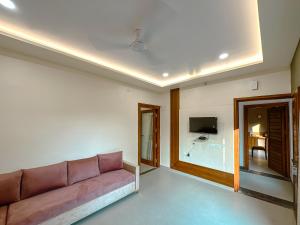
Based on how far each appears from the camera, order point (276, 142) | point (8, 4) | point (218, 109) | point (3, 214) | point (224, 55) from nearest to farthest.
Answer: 1. point (8, 4)
2. point (3, 214)
3. point (224, 55)
4. point (218, 109)
5. point (276, 142)

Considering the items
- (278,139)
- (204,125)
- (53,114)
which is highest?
(53,114)

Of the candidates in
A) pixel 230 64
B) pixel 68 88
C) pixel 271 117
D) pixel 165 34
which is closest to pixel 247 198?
pixel 230 64

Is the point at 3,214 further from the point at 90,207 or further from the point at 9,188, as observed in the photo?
the point at 90,207

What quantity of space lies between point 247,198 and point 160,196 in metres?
1.74

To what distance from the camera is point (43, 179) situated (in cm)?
222

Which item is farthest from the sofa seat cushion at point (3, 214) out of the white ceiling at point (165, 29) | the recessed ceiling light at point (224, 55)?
the recessed ceiling light at point (224, 55)

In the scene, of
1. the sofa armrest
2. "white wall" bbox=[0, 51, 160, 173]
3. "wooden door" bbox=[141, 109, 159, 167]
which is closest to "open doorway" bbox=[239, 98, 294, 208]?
the sofa armrest

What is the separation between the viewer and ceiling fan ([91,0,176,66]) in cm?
154

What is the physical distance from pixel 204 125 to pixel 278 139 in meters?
2.49

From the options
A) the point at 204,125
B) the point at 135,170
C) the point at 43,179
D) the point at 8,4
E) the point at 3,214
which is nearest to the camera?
the point at 8,4

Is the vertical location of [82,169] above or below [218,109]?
below

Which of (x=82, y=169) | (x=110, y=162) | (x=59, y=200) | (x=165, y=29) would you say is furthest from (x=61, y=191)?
(x=165, y=29)

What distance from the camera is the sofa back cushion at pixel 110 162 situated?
9.91 ft

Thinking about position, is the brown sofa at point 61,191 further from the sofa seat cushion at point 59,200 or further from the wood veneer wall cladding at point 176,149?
the wood veneer wall cladding at point 176,149
